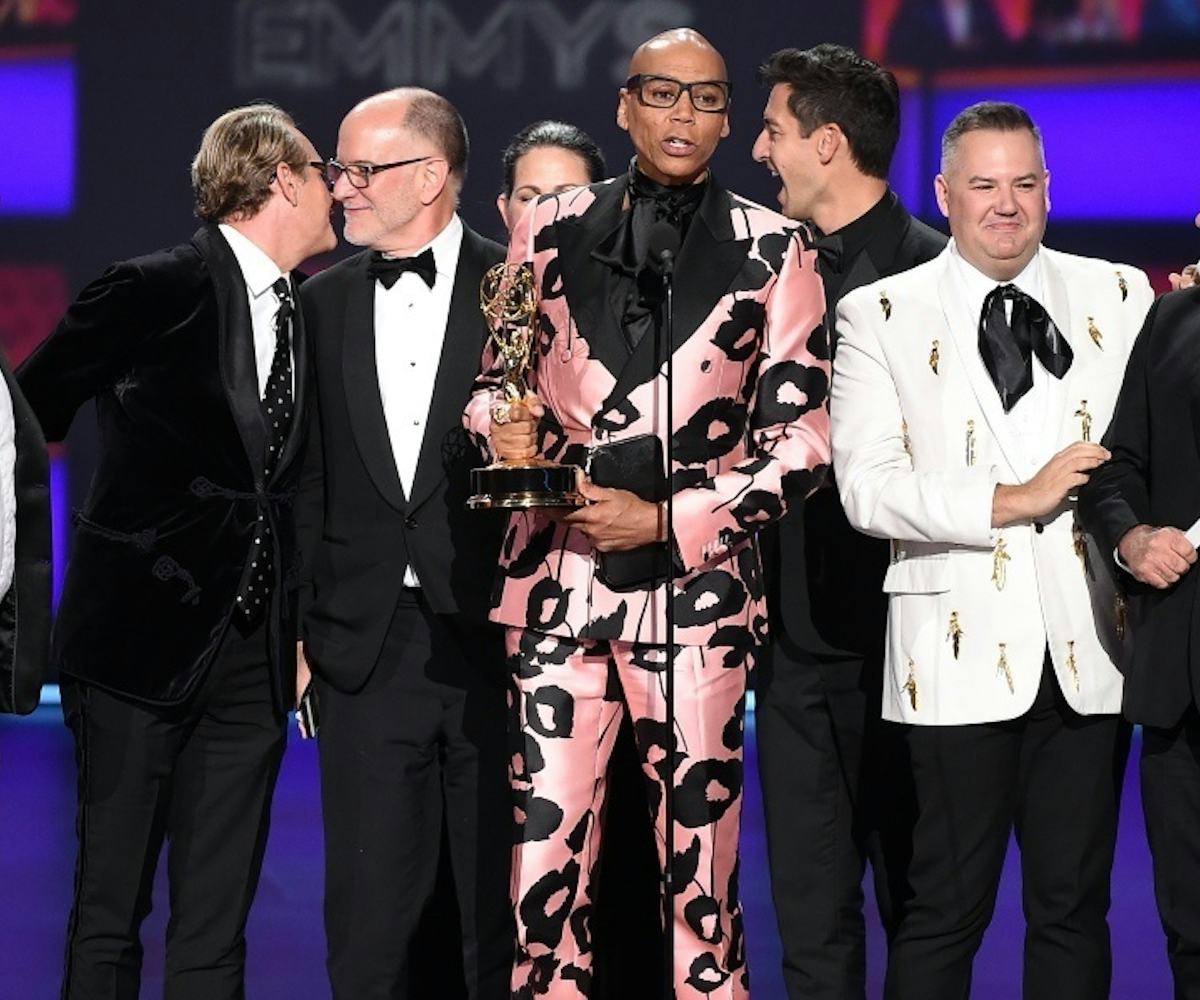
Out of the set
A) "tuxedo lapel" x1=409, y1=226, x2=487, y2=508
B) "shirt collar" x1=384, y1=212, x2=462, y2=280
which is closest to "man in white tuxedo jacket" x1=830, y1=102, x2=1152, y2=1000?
"tuxedo lapel" x1=409, y1=226, x2=487, y2=508

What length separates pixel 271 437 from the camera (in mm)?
3754

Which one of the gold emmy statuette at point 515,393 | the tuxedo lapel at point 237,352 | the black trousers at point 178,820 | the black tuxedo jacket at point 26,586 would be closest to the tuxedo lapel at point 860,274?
the gold emmy statuette at point 515,393

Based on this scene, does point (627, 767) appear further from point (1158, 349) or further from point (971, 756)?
point (1158, 349)

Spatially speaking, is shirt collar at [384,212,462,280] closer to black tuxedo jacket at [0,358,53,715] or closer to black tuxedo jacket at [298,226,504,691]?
black tuxedo jacket at [298,226,504,691]

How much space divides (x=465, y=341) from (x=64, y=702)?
3.33ft

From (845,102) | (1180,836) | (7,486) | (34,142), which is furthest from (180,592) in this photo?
(34,142)

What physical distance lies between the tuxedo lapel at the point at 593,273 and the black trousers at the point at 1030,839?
34.0 inches

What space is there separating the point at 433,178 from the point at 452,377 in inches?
16.3

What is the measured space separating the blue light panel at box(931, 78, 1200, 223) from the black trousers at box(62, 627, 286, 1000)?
4984 millimetres

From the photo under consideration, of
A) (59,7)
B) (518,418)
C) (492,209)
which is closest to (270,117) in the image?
(518,418)

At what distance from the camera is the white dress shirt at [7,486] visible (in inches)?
124

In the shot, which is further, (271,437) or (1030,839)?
(271,437)

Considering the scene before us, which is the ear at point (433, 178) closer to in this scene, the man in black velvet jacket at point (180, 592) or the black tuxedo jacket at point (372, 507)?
the black tuxedo jacket at point (372, 507)

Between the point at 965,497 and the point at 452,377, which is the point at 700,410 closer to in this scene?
the point at 965,497
